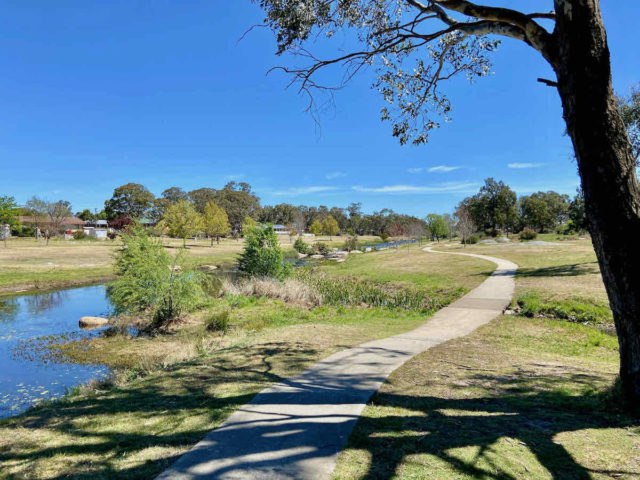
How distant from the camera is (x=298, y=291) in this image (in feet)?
55.2

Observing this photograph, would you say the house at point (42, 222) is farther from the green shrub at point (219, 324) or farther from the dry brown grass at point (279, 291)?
the green shrub at point (219, 324)

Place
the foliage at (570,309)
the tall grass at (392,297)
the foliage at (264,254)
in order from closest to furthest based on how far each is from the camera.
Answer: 1. the foliage at (570,309)
2. the tall grass at (392,297)
3. the foliage at (264,254)

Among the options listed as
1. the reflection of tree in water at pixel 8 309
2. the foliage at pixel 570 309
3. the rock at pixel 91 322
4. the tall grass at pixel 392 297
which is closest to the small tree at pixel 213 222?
the reflection of tree in water at pixel 8 309

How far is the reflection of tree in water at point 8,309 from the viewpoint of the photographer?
15315 millimetres

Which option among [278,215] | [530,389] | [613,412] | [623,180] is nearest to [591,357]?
[530,389]

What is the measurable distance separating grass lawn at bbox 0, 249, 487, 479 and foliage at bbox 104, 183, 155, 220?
69.3m

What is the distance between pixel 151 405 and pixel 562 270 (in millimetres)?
20597

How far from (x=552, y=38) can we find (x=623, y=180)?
1.81 meters

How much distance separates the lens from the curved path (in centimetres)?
293

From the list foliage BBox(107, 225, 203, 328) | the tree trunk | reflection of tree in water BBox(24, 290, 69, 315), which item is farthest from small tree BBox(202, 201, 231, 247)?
the tree trunk

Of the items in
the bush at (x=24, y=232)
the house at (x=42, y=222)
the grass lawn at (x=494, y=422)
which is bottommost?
the grass lawn at (x=494, y=422)

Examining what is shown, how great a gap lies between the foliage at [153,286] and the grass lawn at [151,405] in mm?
2335

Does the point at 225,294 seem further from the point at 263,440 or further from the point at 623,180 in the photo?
the point at 623,180

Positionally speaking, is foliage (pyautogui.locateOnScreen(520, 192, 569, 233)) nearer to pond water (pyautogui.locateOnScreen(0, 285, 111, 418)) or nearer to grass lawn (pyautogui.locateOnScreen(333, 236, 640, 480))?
grass lawn (pyautogui.locateOnScreen(333, 236, 640, 480))
